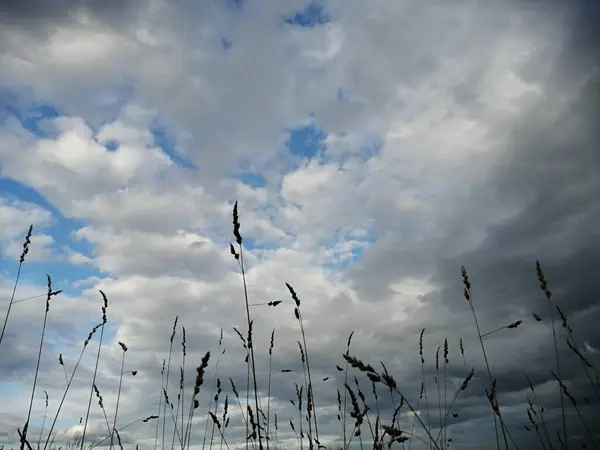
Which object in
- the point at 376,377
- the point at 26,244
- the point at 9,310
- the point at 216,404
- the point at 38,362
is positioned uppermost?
the point at 26,244

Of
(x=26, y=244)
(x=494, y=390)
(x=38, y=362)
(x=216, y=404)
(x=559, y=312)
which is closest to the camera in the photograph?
(x=494, y=390)

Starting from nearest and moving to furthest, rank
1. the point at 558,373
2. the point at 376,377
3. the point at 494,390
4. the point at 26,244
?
the point at 376,377
the point at 494,390
the point at 558,373
the point at 26,244

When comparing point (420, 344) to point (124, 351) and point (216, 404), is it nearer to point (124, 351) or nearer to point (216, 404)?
point (216, 404)

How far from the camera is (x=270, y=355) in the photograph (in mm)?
5492

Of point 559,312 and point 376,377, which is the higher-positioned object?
point 559,312

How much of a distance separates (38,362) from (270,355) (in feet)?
8.41

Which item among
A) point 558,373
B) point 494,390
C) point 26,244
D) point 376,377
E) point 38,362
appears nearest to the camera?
point 376,377

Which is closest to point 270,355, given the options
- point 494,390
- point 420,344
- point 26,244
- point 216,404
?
point 216,404

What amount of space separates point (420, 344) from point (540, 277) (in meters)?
2.23

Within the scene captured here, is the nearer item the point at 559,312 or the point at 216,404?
the point at 559,312

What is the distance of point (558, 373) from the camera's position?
146 inches

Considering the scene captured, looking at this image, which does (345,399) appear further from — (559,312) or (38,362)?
(38,362)

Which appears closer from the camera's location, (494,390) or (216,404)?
(494,390)

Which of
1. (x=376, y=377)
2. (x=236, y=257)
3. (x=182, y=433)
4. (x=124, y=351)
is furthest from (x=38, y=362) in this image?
(x=376, y=377)
